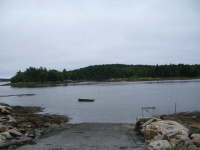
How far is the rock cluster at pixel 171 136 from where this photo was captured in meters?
9.46

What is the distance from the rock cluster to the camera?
9.46 meters

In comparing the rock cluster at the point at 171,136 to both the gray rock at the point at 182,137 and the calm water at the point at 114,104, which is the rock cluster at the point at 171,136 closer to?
the gray rock at the point at 182,137

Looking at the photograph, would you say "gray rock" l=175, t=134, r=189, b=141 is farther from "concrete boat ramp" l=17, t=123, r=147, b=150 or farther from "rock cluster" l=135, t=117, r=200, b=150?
"concrete boat ramp" l=17, t=123, r=147, b=150

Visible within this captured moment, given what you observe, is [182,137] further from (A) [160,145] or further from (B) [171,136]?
(A) [160,145]

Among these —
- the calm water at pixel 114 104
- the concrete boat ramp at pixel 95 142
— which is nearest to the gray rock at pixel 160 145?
the concrete boat ramp at pixel 95 142

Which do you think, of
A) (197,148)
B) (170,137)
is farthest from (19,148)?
(197,148)

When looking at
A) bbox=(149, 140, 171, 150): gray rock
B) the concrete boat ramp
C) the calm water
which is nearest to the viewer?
bbox=(149, 140, 171, 150): gray rock

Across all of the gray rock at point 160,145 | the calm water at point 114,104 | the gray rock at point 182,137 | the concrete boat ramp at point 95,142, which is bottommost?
the calm water at point 114,104

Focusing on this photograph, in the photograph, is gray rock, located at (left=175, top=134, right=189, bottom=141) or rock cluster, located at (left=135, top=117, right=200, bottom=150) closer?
rock cluster, located at (left=135, top=117, right=200, bottom=150)

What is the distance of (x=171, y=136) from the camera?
1130cm

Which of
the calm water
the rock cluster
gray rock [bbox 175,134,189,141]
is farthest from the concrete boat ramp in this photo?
the calm water

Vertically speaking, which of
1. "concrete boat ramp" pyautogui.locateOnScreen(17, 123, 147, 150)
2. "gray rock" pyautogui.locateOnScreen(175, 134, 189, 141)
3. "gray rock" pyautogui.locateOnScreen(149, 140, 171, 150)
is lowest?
"concrete boat ramp" pyautogui.locateOnScreen(17, 123, 147, 150)

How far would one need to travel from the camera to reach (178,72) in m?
198

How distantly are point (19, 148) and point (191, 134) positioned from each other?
34.2ft
